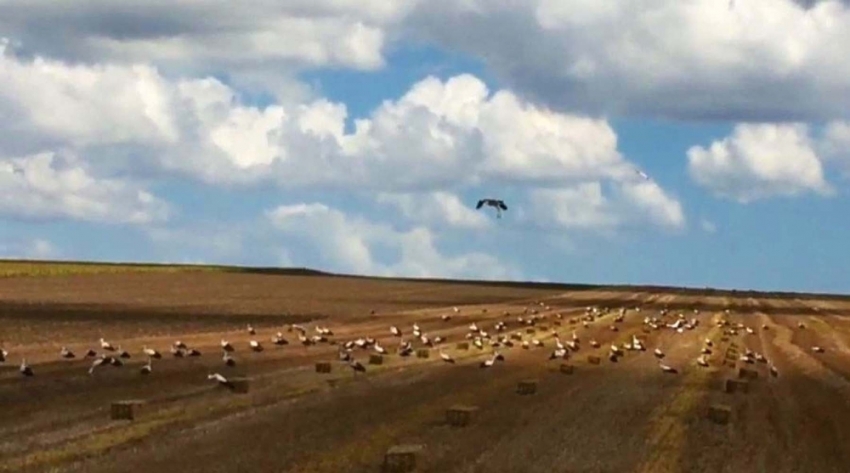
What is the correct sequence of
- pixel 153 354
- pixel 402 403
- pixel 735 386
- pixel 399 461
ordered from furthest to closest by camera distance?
pixel 153 354 < pixel 735 386 < pixel 402 403 < pixel 399 461

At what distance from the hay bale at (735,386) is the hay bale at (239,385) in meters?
11.8

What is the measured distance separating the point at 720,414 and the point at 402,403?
21.3 ft

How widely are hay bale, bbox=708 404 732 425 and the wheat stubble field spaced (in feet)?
0.88

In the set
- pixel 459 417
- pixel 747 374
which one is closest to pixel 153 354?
pixel 459 417

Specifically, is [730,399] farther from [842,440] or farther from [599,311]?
[599,311]

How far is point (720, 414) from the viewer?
104 ft

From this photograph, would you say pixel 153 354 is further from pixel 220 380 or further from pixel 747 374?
pixel 747 374

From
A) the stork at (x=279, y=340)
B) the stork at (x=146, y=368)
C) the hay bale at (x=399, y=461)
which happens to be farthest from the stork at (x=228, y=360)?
the hay bale at (x=399, y=461)

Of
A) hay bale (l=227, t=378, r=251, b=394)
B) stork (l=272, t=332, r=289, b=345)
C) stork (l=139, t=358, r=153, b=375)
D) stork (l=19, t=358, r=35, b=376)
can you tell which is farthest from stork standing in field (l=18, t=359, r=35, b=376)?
stork (l=272, t=332, r=289, b=345)

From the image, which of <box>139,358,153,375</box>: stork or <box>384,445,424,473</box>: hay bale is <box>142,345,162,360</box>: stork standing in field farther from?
<box>384,445,424,473</box>: hay bale

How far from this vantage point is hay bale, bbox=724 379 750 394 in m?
39.0

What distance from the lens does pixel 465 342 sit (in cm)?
5453

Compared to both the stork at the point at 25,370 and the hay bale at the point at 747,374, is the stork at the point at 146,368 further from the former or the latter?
the hay bale at the point at 747,374

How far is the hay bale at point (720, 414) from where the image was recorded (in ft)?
103
